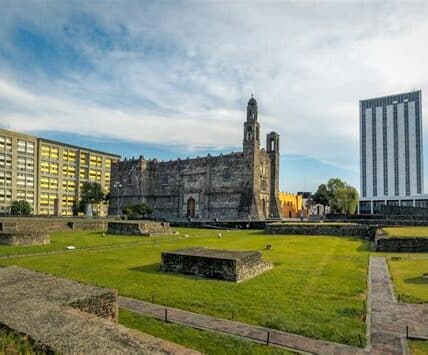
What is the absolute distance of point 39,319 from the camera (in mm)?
5750

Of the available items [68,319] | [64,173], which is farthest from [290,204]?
[68,319]

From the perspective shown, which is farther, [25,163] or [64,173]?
[64,173]

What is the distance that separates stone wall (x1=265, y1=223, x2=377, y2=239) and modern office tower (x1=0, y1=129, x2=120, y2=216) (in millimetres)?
45961

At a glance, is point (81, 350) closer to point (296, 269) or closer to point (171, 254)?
point (171, 254)

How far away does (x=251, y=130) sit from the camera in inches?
2365

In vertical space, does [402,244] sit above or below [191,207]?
below

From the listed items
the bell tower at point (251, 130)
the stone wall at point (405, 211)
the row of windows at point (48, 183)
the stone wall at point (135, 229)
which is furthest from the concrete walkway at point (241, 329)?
the row of windows at point (48, 183)

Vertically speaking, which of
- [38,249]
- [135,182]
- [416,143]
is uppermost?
[416,143]

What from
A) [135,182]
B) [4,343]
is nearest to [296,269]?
[4,343]

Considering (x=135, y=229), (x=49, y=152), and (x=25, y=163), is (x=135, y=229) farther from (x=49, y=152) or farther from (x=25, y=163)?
(x=49, y=152)

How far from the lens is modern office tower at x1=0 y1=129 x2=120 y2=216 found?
226 ft

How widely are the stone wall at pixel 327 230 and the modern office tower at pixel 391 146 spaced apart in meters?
78.4

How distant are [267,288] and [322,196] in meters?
67.6

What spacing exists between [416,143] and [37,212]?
347ft
